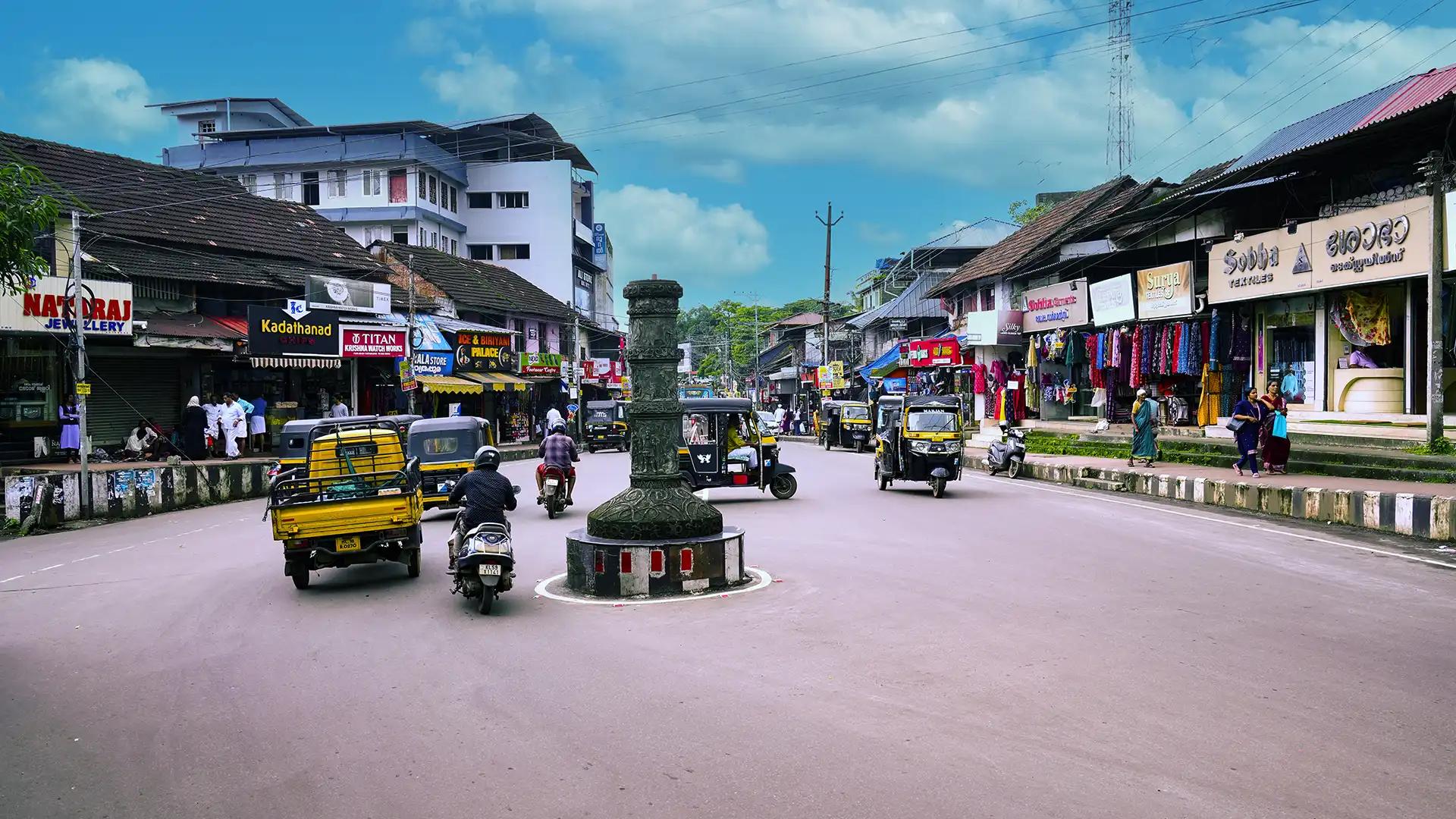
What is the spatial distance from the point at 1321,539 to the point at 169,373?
28011 mm

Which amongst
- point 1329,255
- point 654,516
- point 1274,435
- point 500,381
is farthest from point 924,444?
point 500,381

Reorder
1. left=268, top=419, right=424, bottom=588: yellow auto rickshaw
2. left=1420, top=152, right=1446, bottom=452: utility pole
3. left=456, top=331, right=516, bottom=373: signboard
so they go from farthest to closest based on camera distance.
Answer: left=456, top=331, right=516, bottom=373: signboard < left=1420, top=152, right=1446, bottom=452: utility pole < left=268, top=419, right=424, bottom=588: yellow auto rickshaw

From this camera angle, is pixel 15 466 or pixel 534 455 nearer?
pixel 15 466

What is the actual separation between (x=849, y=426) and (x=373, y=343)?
20.3 meters

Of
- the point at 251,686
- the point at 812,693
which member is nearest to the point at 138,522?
the point at 251,686

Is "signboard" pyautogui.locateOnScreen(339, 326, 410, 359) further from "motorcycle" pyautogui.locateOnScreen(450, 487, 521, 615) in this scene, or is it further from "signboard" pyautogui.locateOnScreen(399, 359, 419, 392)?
"motorcycle" pyautogui.locateOnScreen(450, 487, 521, 615)

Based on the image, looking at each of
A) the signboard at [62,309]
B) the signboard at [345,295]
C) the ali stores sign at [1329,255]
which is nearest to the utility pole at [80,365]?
the signboard at [62,309]

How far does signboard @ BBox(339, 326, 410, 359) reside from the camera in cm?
3198

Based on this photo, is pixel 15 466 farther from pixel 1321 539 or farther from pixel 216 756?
pixel 1321 539

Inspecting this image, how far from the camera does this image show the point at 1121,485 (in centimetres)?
2238

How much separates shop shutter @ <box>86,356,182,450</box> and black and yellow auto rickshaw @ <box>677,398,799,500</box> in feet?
49.2

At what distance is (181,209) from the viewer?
3303cm

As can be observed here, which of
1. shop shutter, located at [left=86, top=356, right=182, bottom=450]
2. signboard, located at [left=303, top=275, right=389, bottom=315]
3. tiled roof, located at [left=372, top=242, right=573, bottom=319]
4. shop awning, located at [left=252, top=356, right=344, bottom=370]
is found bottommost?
shop shutter, located at [left=86, top=356, right=182, bottom=450]

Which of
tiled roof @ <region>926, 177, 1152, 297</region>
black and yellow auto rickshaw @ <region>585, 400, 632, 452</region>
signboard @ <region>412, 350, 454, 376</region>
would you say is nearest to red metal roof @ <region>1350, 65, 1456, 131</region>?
tiled roof @ <region>926, 177, 1152, 297</region>
